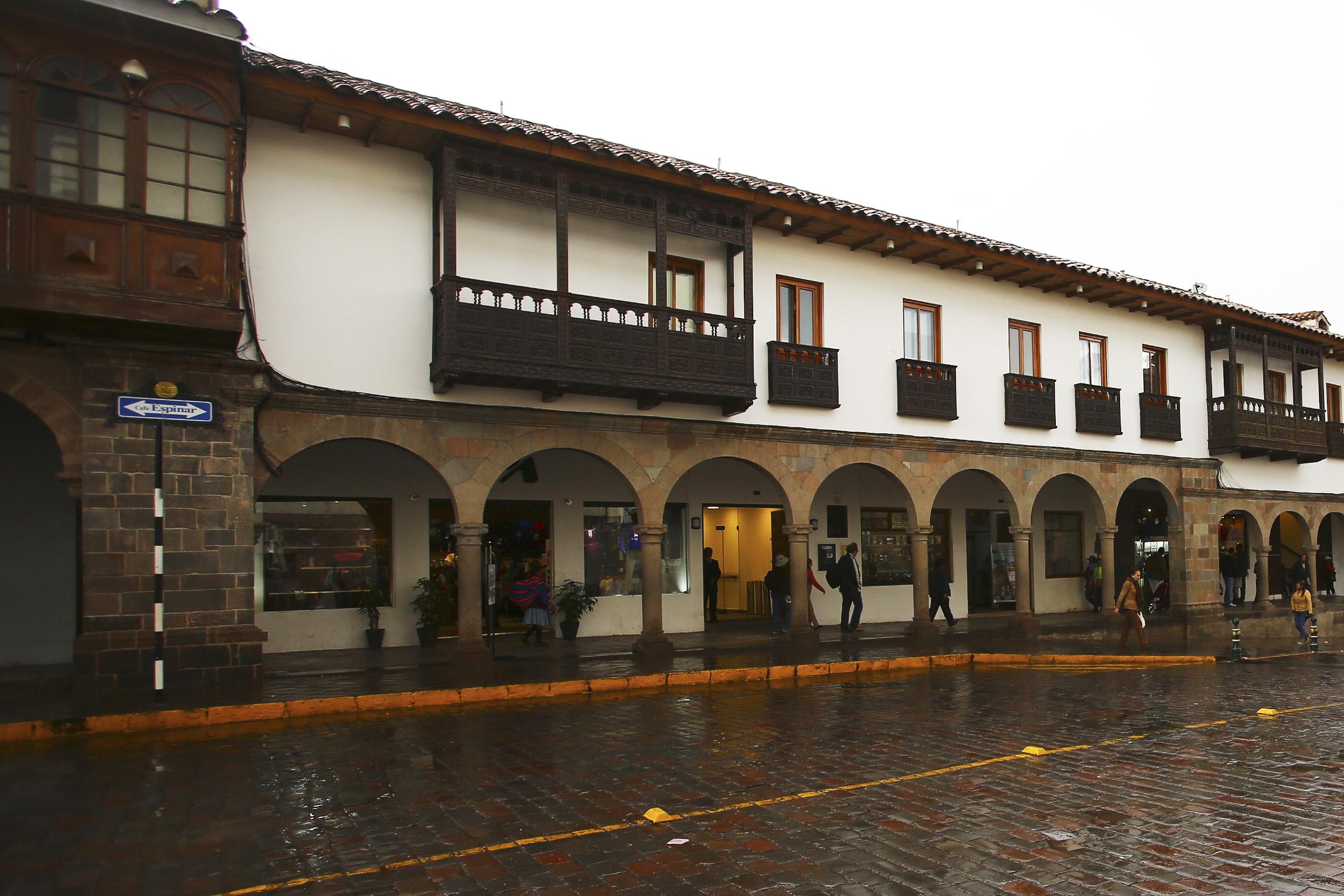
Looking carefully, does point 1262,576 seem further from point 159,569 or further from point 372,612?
point 159,569

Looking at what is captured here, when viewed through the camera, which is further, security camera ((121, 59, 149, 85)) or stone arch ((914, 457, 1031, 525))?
stone arch ((914, 457, 1031, 525))

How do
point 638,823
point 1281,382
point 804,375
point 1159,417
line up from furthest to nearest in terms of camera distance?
point 1281,382 < point 1159,417 < point 804,375 < point 638,823

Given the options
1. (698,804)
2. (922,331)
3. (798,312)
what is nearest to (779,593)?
(798,312)

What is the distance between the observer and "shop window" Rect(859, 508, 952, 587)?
20109 mm

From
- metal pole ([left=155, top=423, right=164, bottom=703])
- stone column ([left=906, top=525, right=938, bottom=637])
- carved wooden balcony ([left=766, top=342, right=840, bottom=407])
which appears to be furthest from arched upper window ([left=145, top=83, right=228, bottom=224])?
stone column ([left=906, top=525, right=938, bottom=637])

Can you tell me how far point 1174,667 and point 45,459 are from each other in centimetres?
1640

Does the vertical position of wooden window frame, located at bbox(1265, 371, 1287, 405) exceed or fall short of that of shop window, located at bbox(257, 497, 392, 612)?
it exceeds it

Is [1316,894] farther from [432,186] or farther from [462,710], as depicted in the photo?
[432,186]

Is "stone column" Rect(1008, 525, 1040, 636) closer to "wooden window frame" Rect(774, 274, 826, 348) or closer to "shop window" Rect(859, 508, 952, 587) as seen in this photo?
"shop window" Rect(859, 508, 952, 587)

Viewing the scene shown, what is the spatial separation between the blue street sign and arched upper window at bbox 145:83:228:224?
199 centimetres

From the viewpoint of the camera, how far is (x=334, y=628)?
47.4 ft

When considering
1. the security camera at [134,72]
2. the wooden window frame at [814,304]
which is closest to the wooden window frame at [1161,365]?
the wooden window frame at [814,304]

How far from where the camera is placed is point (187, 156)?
1061cm

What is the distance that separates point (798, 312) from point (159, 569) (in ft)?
35.0
